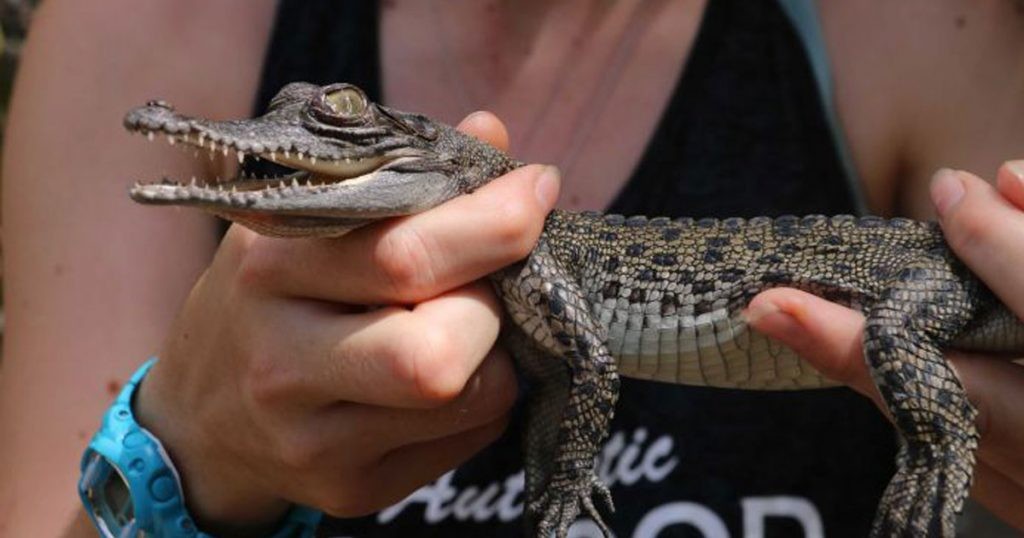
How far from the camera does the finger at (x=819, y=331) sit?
5.38 feet

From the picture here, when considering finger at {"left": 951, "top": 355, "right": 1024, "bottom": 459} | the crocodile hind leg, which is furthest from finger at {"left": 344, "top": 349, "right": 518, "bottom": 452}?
finger at {"left": 951, "top": 355, "right": 1024, "bottom": 459}

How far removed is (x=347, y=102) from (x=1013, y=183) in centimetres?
92

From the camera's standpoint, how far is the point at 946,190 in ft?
5.70

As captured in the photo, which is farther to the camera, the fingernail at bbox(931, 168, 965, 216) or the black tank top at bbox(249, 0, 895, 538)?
the black tank top at bbox(249, 0, 895, 538)

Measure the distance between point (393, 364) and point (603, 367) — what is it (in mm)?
340

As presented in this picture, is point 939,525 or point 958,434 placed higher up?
point 958,434

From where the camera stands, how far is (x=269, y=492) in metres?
1.83

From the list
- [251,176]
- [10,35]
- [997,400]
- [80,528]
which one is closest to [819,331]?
[997,400]

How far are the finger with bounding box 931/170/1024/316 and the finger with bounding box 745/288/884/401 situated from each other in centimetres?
18

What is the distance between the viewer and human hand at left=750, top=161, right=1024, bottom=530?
5.35 feet

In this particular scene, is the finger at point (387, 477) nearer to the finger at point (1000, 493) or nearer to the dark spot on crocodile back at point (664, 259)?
the dark spot on crocodile back at point (664, 259)

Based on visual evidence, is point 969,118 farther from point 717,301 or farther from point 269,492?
point 269,492

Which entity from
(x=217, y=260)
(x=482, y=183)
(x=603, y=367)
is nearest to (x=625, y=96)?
(x=482, y=183)

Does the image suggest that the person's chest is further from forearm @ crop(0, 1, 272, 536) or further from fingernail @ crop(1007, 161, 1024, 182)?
fingernail @ crop(1007, 161, 1024, 182)
